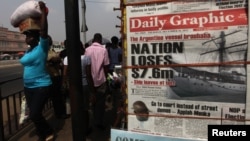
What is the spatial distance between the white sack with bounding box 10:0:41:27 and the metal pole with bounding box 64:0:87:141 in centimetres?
114

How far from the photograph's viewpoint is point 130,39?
265 centimetres

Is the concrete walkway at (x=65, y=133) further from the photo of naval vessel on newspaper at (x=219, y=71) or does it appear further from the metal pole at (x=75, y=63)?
the photo of naval vessel on newspaper at (x=219, y=71)

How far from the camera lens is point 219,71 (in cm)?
240

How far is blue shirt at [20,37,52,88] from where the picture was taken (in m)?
4.34

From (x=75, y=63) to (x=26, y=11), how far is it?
1279 millimetres

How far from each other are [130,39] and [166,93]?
491 millimetres

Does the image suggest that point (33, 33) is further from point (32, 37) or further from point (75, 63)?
point (75, 63)

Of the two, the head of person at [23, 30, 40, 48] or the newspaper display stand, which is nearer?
the newspaper display stand

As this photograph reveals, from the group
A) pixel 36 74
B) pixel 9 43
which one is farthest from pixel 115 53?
pixel 9 43

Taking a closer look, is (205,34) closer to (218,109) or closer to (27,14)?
(218,109)

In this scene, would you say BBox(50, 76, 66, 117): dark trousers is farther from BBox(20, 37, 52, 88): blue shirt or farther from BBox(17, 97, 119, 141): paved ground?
BBox(20, 37, 52, 88): blue shirt

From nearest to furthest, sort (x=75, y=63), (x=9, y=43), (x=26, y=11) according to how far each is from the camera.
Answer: (x=75, y=63)
(x=26, y=11)
(x=9, y=43)

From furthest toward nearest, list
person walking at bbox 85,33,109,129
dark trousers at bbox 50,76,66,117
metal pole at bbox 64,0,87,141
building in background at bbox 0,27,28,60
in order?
building in background at bbox 0,27,28,60 < dark trousers at bbox 50,76,66,117 < person walking at bbox 85,33,109,129 < metal pole at bbox 64,0,87,141

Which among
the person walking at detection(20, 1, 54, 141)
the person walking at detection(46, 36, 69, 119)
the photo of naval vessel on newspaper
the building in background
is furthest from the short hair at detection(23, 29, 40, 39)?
the building in background
